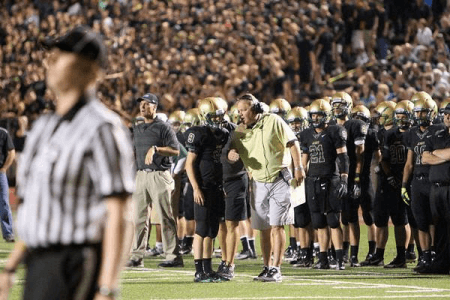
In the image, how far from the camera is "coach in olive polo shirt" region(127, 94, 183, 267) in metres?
13.1

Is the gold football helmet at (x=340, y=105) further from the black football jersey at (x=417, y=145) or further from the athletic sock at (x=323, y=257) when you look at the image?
the athletic sock at (x=323, y=257)

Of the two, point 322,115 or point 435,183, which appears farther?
point 322,115

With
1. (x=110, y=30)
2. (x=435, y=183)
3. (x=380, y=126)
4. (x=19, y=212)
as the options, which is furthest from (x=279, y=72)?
(x=19, y=212)

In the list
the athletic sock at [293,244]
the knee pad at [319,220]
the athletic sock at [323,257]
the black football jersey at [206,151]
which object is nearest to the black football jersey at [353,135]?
the knee pad at [319,220]

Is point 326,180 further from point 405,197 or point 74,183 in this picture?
point 74,183

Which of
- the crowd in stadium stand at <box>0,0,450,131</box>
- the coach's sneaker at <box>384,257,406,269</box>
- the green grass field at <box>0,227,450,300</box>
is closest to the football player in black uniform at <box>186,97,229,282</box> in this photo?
the green grass field at <box>0,227,450,300</box>

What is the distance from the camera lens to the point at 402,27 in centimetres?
2512

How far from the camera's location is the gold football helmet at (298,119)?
47.3 ft

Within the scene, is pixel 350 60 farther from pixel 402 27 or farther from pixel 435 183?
pixel 435 183

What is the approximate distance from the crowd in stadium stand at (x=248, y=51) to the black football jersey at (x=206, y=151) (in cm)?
867

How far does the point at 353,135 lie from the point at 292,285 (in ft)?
10.9

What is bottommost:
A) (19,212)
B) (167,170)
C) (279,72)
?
(19,212)

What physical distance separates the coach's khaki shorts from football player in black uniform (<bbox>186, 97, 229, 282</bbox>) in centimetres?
54

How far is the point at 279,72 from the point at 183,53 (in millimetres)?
3787
